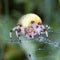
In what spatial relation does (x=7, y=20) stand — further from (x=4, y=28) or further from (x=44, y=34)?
(x=44, y=34)

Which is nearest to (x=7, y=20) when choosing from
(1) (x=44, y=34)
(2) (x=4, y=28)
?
(2) (x=4, y=28)

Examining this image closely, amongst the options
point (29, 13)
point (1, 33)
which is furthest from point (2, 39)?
point (29, 13)

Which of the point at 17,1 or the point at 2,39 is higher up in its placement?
the point at 17,1

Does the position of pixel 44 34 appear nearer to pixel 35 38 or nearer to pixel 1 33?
pixel 35 38
